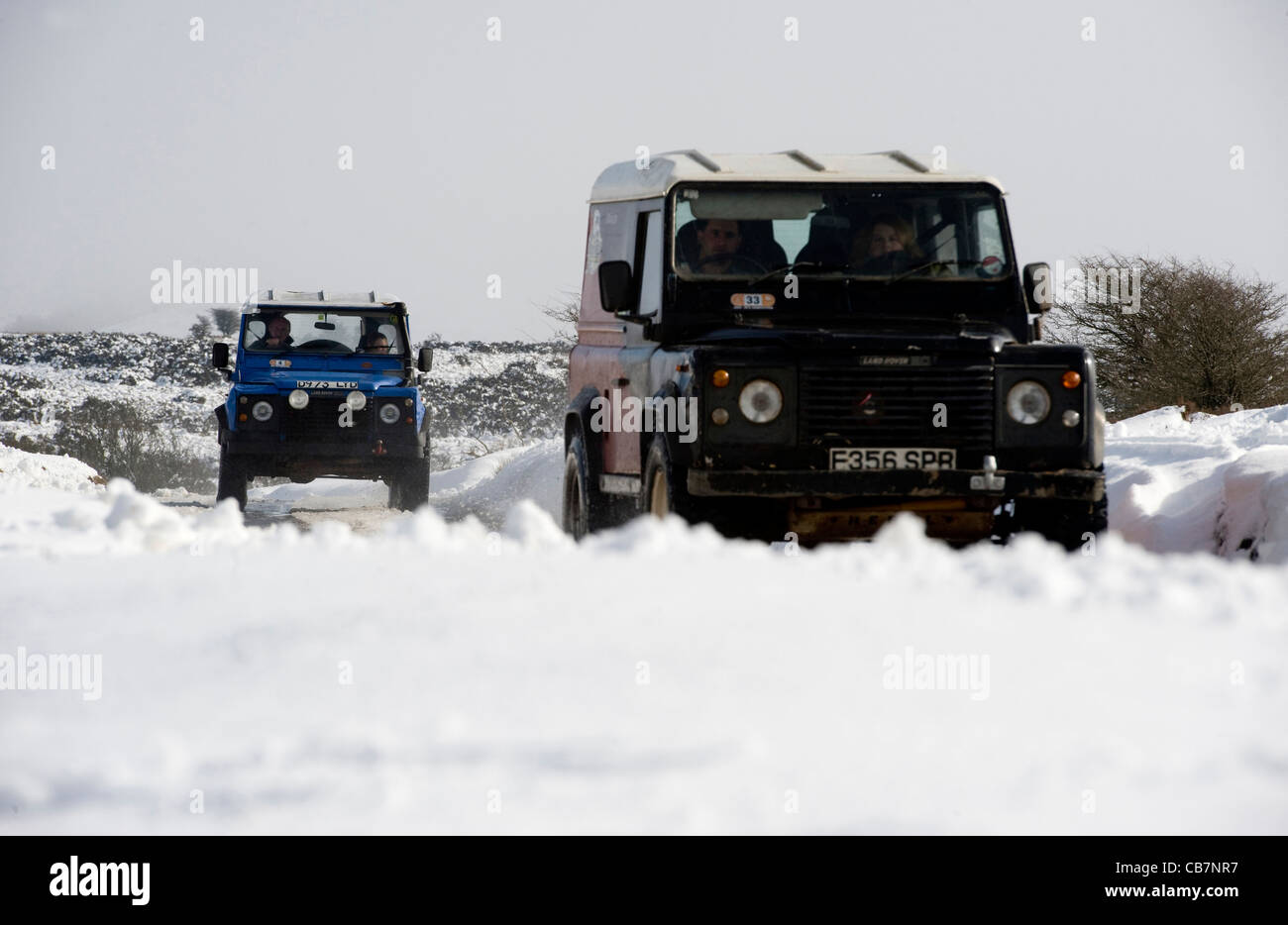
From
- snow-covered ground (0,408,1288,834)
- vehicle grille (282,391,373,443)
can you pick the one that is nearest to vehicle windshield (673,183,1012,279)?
snow-covered ground (0,408,1288,834)

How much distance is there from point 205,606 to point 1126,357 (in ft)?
98.1

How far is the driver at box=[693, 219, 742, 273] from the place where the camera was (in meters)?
7.75

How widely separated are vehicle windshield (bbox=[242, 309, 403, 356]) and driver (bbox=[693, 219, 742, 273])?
798cm

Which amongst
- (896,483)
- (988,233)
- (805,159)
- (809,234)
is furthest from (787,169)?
(896,483)

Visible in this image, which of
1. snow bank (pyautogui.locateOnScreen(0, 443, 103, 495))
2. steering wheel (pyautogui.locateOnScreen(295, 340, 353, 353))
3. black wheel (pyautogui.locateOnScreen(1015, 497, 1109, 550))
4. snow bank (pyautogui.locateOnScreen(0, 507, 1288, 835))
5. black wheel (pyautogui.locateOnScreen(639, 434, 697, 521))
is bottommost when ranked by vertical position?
snow bank (pyautogui.locateOnScreen(0, 443, 103, 495))

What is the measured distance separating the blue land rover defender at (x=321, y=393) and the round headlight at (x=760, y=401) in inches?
336

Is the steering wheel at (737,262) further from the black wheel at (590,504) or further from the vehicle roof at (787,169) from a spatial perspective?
the black wheel at (590,504)

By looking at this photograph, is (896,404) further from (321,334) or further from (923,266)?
(321,334)

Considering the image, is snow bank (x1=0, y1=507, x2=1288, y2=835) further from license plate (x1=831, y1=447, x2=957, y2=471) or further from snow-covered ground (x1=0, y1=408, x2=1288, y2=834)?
license plate (x1=831, y1=447, x2=957, y2=471)

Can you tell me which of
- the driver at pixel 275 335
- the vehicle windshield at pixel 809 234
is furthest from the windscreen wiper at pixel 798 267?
the driver at pixel 275 335

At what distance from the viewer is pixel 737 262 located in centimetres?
776

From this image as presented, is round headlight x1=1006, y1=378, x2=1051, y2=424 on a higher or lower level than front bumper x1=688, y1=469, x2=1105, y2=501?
higher

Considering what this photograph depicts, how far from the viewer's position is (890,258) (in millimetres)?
7762

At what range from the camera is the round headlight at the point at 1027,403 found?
22.8 ft
